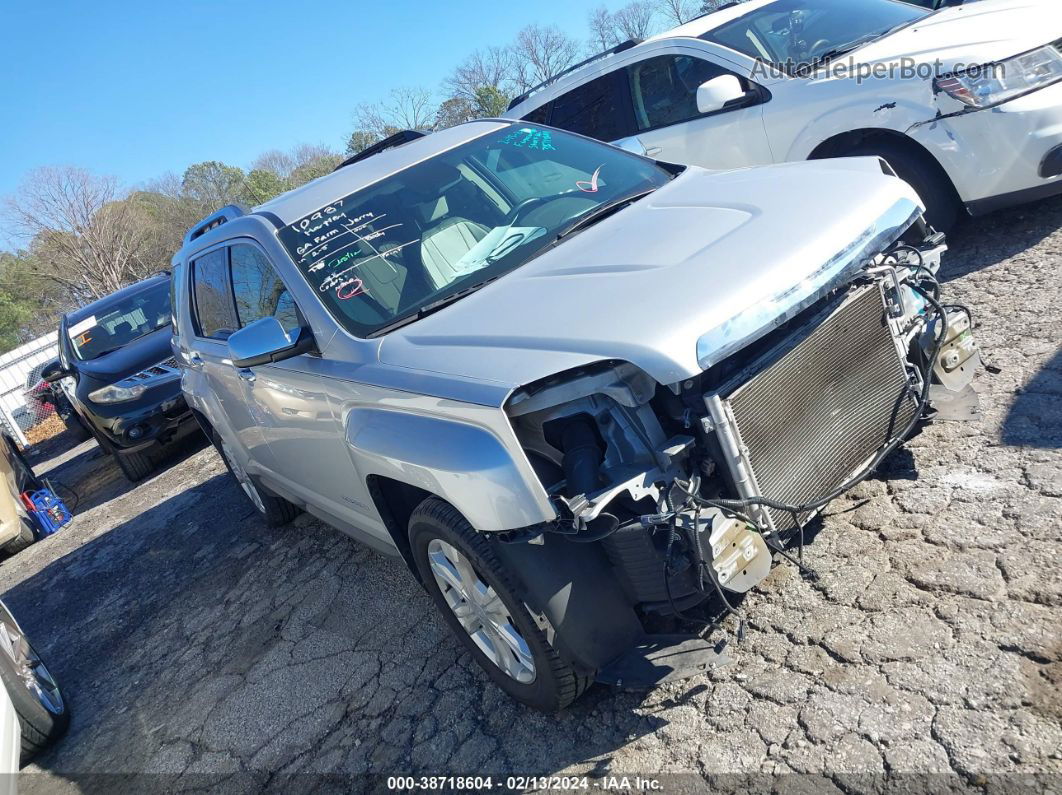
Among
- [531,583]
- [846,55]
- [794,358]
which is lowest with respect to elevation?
[531,583]

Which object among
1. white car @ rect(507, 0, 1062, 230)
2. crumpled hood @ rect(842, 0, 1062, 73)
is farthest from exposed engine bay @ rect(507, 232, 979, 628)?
→ crumpled hood @ rect(842, 0, 1062, 73)

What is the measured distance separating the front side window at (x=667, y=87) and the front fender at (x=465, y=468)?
4.10 metres

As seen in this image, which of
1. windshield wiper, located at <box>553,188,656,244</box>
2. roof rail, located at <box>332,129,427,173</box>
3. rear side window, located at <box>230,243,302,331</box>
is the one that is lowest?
windshield wiper, located at <box>553,188,656,244</box>

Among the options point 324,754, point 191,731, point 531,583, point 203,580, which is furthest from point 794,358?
point 203,580

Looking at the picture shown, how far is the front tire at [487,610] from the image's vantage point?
2.48 m

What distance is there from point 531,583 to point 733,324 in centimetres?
95

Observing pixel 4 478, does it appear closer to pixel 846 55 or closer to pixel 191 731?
pixel 191 731

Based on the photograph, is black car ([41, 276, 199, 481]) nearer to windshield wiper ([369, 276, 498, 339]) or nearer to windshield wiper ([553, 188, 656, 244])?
windshield wiper ([369, 276, 498, 339])

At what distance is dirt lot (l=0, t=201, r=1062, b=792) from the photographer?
2238 millimetres

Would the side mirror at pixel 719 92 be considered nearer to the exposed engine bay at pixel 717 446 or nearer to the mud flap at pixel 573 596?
the exposed engine bay at pixel 717 446

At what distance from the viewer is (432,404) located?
2.51 metres

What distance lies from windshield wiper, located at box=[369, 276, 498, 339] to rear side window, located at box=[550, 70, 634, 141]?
3.72 meters

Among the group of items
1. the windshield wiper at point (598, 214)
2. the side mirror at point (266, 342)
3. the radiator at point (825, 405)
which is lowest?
the radiator at point (825, 405)

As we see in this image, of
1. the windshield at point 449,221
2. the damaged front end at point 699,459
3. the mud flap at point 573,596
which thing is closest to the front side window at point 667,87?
the windshield at point 449,221
